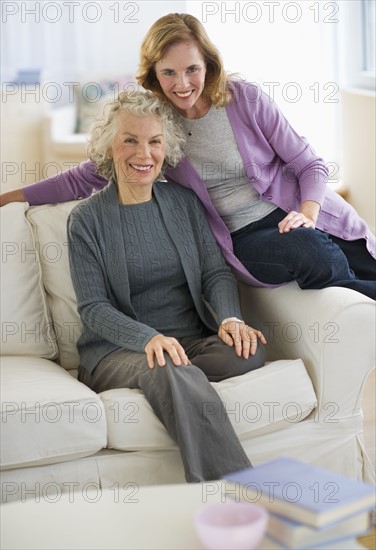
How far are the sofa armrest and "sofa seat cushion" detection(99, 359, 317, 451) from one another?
46mm

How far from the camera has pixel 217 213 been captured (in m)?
2.61

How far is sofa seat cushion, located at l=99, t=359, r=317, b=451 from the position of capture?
2.15 meters

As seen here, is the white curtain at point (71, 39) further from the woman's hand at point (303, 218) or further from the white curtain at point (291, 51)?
the woman's hand at point (303, 218)

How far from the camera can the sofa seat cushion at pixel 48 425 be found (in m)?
2.08

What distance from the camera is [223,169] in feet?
8.66

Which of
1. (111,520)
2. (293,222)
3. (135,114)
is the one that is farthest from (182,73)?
(111,520)

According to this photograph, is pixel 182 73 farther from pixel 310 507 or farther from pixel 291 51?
pixel 291 51

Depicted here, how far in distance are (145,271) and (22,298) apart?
0.37 m

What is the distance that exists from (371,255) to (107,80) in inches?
172

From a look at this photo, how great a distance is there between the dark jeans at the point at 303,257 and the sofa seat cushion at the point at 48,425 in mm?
646

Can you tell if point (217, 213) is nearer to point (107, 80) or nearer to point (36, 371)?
point (36, 371)

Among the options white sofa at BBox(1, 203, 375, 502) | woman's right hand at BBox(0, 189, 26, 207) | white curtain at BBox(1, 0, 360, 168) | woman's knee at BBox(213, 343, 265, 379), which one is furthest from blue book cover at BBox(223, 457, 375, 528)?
white curtain at BBox(1, 0, 360, 168)

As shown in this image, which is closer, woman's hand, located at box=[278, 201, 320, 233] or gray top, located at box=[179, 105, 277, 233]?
woman's hand, located at box=[278, 201, 320, 233]

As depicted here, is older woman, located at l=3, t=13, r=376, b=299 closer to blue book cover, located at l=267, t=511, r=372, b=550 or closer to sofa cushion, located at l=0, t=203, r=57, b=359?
sofa cushion, located at l=0, t=203, r=57, b=359
